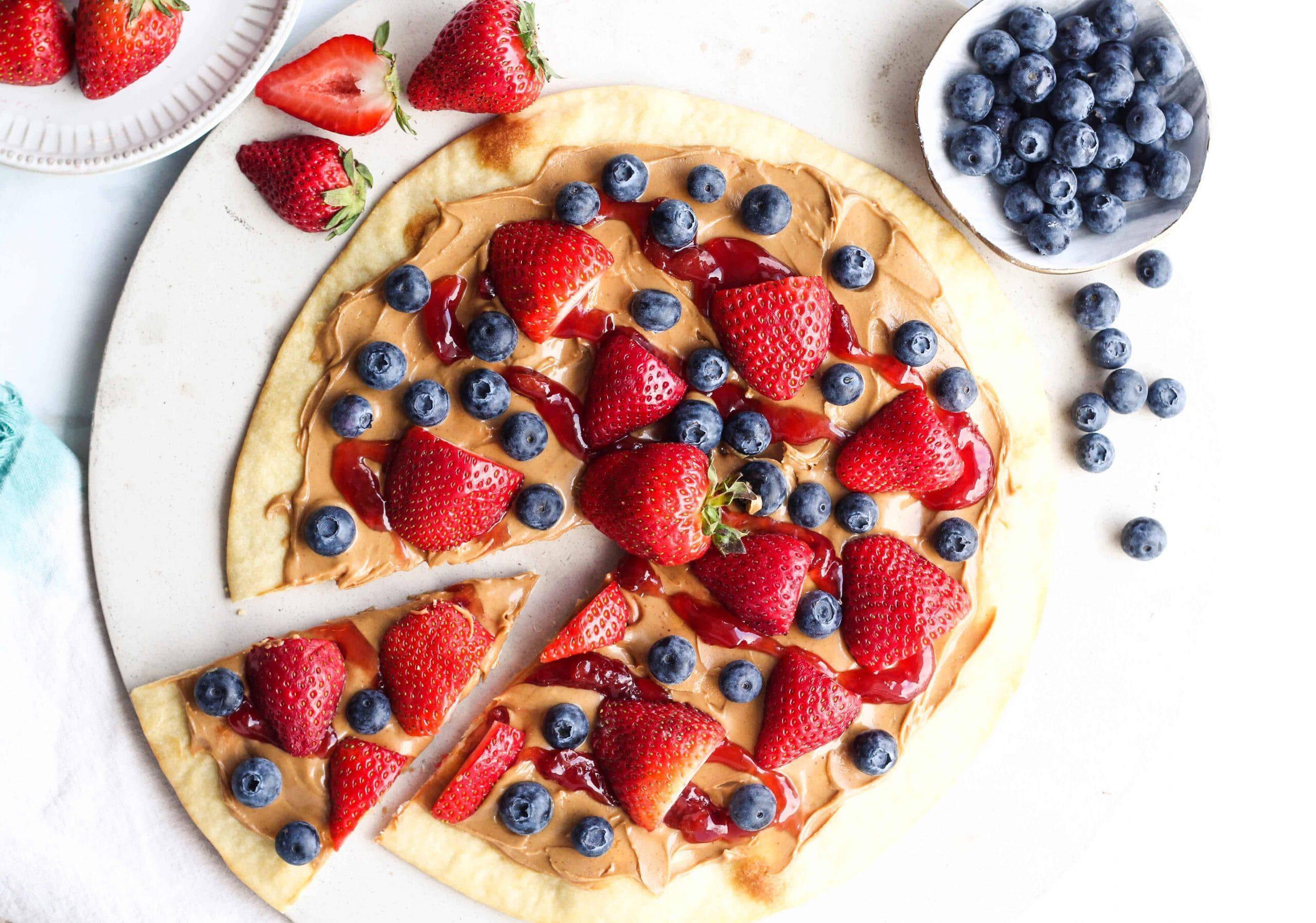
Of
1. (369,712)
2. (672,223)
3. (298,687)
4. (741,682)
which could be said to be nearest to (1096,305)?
(672,223)

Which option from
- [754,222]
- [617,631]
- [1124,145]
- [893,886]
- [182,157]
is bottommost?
[893,886]

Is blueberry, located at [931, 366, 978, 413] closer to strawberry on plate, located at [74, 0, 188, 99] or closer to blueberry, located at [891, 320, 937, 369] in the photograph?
blueberry, located at [891, 320, 937, 369]

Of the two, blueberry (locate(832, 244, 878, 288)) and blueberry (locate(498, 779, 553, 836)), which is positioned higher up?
blueberry (locate(832, 244, 878, 288))

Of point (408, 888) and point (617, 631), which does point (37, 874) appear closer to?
point (408, 888)

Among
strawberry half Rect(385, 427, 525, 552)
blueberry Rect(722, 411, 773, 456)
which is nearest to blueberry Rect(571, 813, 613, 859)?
strawberry half Rect(385, 427, 525, 552)

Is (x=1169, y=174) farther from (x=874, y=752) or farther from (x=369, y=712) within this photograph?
(x=369, y=712)

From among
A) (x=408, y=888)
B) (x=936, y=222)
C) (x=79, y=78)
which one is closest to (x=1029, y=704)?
(x=936, y=222)

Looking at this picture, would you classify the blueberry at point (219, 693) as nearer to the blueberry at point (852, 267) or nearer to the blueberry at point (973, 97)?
the blueberry at point (852, 267)
